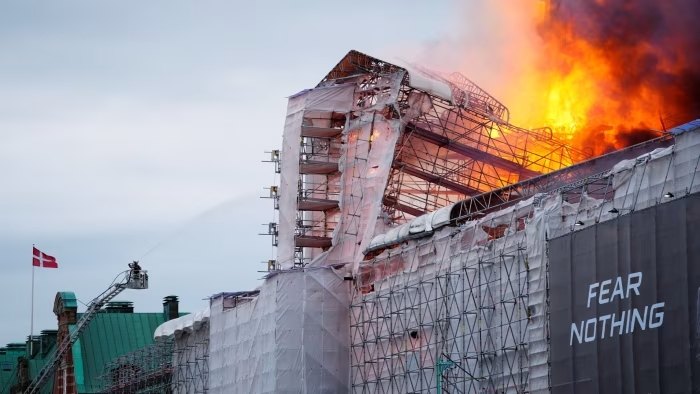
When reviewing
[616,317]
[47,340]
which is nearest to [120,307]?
[47,340]

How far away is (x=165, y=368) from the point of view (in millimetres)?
98188

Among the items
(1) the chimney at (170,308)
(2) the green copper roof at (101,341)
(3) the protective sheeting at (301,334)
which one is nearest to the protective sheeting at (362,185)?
(3) the protective sheeting at (301,334)

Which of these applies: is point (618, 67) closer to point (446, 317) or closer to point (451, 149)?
point (451, 149)

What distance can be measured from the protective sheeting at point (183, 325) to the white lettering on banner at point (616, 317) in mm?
38914

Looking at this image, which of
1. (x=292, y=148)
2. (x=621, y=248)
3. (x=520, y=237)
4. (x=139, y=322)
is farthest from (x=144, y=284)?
(x=621, y=248)

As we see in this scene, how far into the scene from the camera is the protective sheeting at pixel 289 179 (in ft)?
278

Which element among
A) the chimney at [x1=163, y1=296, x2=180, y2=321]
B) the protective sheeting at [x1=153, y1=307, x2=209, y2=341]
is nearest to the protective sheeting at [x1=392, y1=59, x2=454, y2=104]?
the protective sheeting at [x1=153, y1=307, x2=209, y2=341]

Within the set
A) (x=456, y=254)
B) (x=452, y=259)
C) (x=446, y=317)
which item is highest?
(x=456, y=254)

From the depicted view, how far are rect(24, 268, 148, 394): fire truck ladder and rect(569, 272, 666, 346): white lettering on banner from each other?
51.6 meters

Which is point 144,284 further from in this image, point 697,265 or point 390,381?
point 697,265

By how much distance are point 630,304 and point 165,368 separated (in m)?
50.6

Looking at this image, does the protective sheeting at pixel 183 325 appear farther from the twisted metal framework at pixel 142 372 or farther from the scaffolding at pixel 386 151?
the scaffolding at pixel 386 151

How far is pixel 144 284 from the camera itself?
337ft

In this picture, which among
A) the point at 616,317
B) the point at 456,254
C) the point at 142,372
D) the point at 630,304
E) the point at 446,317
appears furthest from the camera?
the point at 142,372
